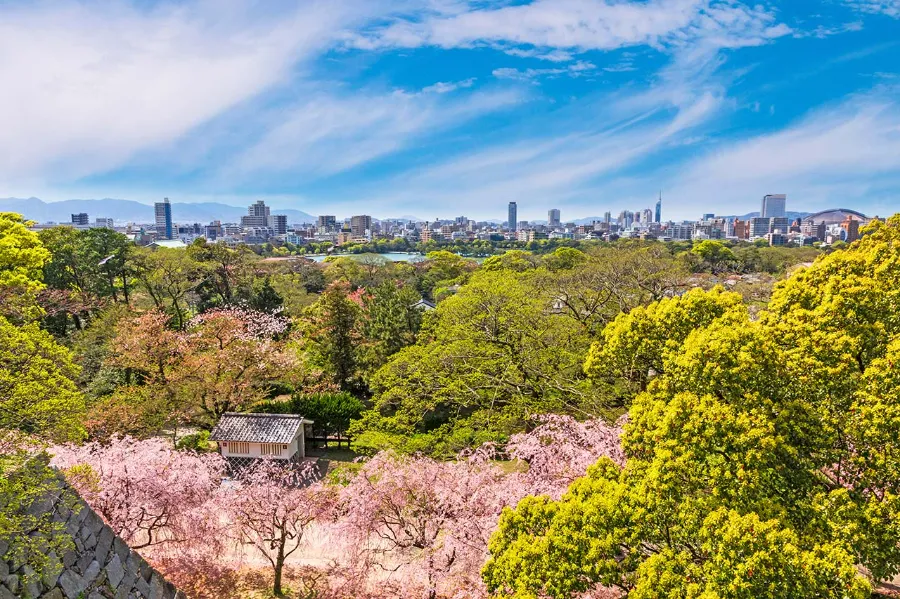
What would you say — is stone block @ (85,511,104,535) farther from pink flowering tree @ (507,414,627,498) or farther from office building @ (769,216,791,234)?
office building @ (769,216,791,234)

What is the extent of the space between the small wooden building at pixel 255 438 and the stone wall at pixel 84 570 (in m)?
6.79

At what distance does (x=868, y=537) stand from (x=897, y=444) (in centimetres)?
99

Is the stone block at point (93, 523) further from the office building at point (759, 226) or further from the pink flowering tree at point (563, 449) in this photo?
the office building at point (759, 226)

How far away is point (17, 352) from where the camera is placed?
257 inches

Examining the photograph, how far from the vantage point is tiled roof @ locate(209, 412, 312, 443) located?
51.0 feet

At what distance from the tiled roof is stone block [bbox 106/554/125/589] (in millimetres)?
7473

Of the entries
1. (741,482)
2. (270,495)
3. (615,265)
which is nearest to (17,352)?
(270,495)

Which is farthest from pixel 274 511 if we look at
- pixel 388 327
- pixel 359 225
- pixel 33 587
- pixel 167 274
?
pixel 359 225

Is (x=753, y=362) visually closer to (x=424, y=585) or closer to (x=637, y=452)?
(x=637, y=452)

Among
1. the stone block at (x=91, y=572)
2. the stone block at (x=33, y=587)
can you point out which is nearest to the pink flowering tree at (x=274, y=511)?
the stone block at (x=91, y=572)

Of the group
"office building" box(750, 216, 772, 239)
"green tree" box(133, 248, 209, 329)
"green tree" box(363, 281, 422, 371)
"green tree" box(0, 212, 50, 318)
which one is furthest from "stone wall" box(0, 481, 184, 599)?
"office building" box(750, 216, 772, 239)

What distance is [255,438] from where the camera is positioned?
1554 centimetres

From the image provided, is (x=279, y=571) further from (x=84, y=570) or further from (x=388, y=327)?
(x=388, y=327)

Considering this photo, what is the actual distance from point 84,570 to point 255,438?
330 inches
